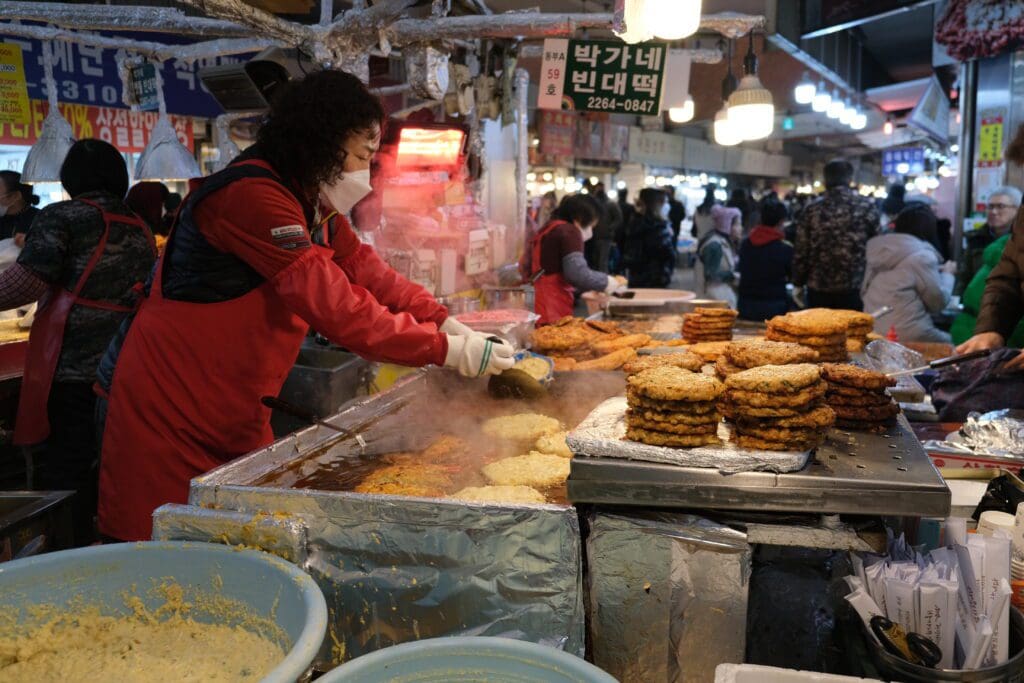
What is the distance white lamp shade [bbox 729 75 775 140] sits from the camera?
5801mm

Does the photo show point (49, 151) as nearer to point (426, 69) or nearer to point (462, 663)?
point (426, 69)

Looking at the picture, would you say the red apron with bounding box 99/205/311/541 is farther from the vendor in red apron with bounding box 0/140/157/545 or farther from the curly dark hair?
the vendor in red apron with bounding box 0/140/157/545

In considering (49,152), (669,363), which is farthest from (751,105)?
(49,152)

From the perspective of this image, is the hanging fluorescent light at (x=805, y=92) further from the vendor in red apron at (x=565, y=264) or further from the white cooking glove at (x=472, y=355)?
the white cooking glove at (x=472, y=355)

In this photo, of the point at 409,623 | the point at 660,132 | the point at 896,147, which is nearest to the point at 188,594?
the point at 409,623

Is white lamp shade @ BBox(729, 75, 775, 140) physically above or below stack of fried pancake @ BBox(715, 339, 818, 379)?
above

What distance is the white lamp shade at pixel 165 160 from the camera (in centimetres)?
614

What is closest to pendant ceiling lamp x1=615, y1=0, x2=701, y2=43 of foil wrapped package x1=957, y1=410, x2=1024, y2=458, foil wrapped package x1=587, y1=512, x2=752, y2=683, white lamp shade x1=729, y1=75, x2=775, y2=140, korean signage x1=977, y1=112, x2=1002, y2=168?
foil wrapped package x1=957, y1=410, x2=1024, y2=458

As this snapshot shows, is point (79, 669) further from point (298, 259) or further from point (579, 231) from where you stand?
point (579, 231)

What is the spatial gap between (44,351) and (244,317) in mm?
1928

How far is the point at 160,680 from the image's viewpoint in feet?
5.51

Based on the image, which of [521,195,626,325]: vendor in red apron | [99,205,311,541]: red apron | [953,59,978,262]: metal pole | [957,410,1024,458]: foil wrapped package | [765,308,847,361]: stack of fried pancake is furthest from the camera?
[953,59,978,262]: metal pole

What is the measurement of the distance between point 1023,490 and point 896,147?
1299 inches

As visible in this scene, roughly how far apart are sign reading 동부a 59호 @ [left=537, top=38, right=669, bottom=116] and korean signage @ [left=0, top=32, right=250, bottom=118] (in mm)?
A: 3160
